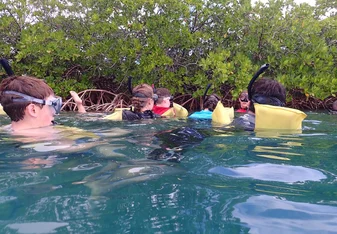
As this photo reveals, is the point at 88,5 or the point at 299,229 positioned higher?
the point at 88,5

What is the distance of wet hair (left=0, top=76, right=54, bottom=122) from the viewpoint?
3.19 m

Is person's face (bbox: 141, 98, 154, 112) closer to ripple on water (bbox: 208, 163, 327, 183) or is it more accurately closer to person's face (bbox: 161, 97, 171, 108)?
person's face (bbox: 161, 97, 171, 108)

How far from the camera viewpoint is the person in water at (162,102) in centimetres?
667

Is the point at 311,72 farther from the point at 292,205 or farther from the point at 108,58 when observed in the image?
the point at 292,205

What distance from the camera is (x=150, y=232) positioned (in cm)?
127

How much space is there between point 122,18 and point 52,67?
3.11m

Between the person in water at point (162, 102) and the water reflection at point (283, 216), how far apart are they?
200 inches

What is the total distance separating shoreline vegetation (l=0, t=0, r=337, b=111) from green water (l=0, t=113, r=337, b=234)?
23.0ft

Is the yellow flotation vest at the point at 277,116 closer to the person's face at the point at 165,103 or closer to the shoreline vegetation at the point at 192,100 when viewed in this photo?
the person's face at the point at 165,103

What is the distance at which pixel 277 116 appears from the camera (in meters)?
3.95

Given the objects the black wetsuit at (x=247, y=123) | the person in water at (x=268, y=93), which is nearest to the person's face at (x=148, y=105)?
the black wetsuit at (x=247, y=123)

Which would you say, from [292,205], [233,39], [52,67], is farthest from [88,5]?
[292,205]

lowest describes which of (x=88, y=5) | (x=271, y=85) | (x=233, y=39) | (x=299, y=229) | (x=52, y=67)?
(x=299, y=229)

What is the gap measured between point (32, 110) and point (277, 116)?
2.61 metres
